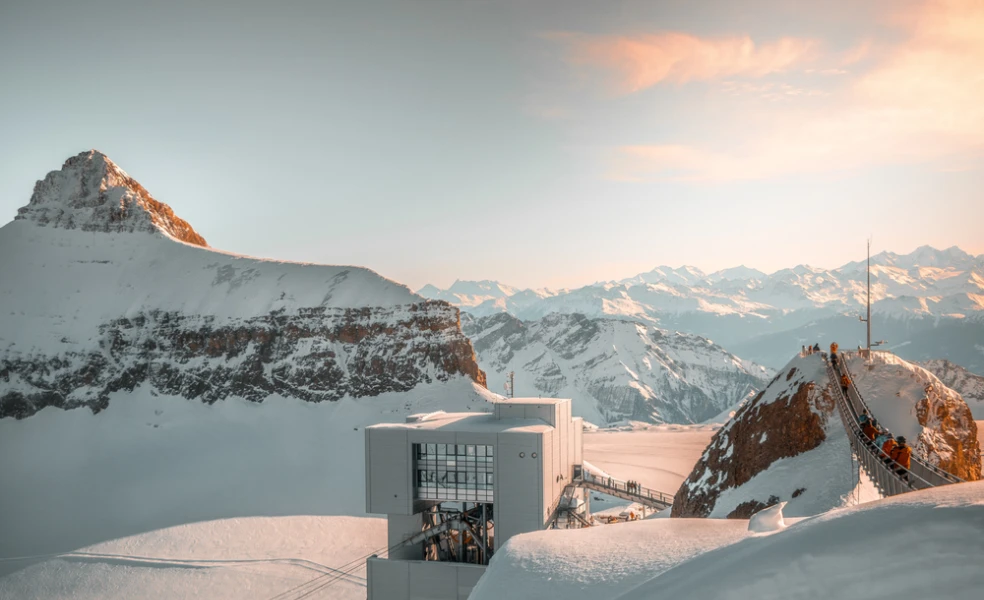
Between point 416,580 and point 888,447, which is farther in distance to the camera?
point 416,580

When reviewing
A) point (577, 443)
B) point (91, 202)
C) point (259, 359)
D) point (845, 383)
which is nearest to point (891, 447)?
point (845, 383)

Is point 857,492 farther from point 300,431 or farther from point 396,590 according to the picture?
point 300,431

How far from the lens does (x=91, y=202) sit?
11138cm

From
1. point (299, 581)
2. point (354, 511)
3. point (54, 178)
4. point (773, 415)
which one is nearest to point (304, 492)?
point (354, 511)

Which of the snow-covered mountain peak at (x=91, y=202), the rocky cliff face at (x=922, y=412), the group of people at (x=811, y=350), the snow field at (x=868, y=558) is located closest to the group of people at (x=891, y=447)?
the rocky cliff face at (x=922, y=412)

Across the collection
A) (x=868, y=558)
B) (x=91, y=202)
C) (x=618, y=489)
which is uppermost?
(x=91, y=202)

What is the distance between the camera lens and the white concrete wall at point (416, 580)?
3678cm

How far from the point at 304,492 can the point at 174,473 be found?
1703 cm

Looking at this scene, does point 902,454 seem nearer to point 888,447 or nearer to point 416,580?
point 888,447

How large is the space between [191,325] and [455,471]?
7388 centimetres

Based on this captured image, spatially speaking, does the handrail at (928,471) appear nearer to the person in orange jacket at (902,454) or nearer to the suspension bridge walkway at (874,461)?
the suspension bridge walkway at (874,461)

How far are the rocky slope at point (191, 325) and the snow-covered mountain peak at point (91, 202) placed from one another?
0.80 metres

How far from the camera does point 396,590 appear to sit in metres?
37.6

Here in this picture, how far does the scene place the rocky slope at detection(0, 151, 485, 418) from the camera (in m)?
92.4
